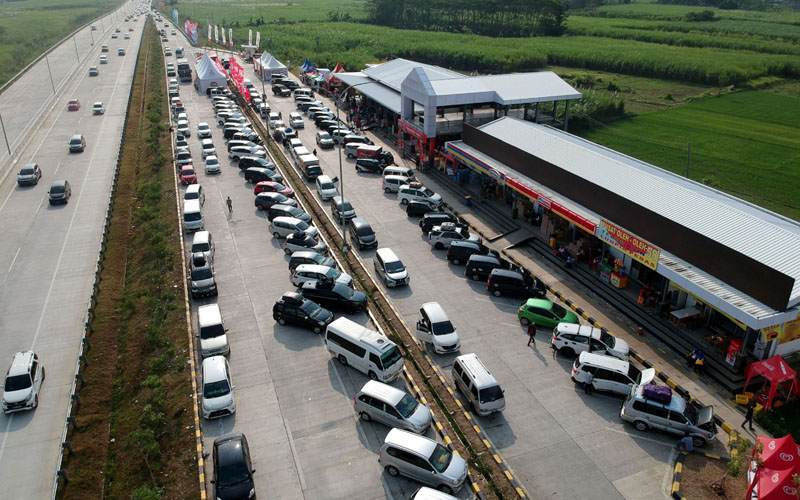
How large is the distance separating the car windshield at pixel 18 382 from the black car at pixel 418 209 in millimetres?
26172

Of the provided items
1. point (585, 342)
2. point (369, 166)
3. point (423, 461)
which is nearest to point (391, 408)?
point (423, 461)

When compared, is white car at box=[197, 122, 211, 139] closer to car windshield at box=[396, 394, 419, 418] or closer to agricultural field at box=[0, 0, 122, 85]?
car windshield at box=[396, 394, 419, 418]

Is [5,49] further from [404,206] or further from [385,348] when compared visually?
[385,348]

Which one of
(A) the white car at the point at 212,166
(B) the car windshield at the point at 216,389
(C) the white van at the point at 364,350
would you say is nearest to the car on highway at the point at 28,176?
(A) the white car at the point at 212,166

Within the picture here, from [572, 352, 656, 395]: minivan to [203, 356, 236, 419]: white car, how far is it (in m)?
14.9

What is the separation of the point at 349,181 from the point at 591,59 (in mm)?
77044

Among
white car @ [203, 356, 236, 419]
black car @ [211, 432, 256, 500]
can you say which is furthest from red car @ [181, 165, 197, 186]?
black car @ [211, 432, 256, 500]

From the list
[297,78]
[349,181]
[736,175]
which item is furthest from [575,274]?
[297,78]

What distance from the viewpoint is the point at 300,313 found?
29188mm

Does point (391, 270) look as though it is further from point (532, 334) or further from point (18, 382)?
point (18, 382)

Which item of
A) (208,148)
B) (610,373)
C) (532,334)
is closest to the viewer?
(610,373)

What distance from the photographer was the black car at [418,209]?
42.7 metres

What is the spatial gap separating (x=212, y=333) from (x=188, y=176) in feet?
83.8

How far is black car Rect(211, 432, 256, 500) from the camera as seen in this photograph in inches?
750
